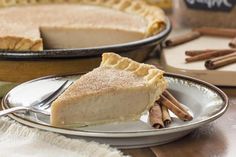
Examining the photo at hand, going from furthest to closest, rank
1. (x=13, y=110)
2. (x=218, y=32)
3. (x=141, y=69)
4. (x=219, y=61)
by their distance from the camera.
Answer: (x=218, y=32) → (x=219, y=61) → (x=141, y=69) → (x=13, y=110)

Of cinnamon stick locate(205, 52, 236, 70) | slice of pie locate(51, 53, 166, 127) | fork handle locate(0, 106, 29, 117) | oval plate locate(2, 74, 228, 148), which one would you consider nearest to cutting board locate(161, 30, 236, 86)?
cinnamon stick locate(205, 52, 236, 70)

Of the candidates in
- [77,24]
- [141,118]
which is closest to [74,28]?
[77,24]

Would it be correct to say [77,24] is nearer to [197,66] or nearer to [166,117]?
[197,66]

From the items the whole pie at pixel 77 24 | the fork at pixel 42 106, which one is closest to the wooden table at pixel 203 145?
the fork at pixel 42 106

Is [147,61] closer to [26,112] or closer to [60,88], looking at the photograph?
[60,88]

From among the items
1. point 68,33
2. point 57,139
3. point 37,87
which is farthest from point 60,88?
point 68,33

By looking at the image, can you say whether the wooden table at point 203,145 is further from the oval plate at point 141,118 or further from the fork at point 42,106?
the fork at point 42,106

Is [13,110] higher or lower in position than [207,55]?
higher
